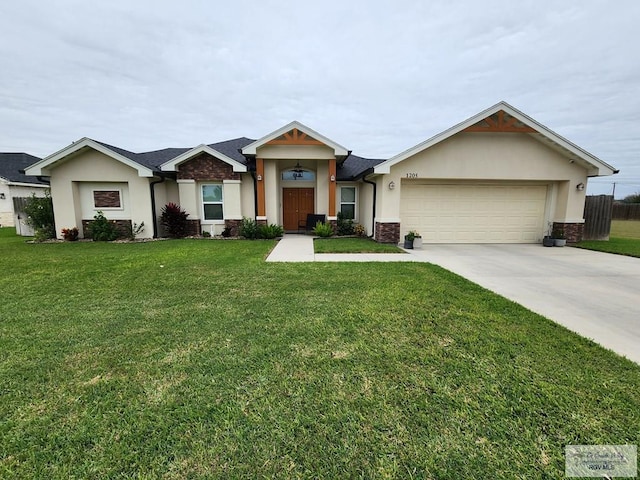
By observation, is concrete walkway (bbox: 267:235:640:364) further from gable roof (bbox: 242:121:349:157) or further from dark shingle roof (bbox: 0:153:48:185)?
dark shingle roof (bbox: 0:153:48:185)

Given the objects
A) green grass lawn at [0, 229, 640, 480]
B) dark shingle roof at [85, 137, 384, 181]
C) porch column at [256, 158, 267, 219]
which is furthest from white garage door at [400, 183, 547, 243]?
green grass lawn at [0, 229, 640, 480]

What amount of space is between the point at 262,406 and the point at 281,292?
2749 millimetres

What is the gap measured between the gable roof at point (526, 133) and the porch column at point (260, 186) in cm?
481

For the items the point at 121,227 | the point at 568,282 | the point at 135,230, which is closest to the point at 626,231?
the point at 568,282

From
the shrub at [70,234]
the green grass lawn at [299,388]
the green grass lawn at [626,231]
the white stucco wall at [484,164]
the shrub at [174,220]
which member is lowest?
the green grass lawn at [299,388]

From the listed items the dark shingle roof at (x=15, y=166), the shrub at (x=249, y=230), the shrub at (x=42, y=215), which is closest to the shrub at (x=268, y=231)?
the shrub at (x=249, y=230)

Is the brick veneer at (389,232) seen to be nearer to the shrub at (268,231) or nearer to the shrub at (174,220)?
the shrub at (268,231)

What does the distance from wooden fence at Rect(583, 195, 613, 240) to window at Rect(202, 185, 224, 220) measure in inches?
587

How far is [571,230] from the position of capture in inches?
420

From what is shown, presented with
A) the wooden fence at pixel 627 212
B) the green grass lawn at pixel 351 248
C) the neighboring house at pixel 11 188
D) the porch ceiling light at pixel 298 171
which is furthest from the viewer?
the wooden fence at pixel 627 212

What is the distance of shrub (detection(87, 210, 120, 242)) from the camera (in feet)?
37.6

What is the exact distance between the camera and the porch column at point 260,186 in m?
11.9

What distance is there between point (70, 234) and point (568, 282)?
16.0m

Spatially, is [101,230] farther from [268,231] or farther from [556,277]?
[556,277]
